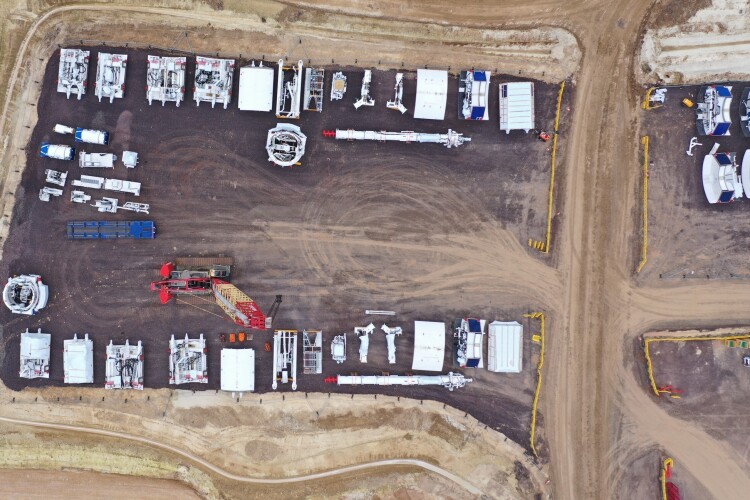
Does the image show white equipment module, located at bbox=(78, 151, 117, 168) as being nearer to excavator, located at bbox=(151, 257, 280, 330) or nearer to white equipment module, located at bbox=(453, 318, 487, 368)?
excavator, located at bbox=(151, 257, 280, 330)

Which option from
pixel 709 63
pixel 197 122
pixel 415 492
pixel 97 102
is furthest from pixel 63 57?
pixel 709 63

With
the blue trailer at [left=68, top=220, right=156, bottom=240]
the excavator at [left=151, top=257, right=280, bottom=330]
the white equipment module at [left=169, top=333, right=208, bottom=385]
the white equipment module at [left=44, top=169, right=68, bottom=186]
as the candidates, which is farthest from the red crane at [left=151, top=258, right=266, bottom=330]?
the white equipment module at [left=44, top=169, right=68, bottom=186]

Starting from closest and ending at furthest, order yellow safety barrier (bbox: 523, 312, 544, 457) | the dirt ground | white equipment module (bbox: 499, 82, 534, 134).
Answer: white equipment module (bbox: 499, 82, 534, 134) → yellow safety barrier (bbox: 523, 312, 544, 457) → the dirt ground

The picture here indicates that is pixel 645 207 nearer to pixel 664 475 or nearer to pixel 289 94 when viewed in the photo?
pixel 664 475

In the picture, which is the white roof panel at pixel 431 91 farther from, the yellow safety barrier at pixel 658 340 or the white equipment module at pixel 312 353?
the yellow safety barrier at pixel 658 340

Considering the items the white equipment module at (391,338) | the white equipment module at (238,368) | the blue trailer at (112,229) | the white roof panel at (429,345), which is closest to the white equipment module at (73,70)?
the blue trailer at (112,229)

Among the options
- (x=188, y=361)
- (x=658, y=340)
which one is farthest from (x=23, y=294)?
(x=658, y=340)

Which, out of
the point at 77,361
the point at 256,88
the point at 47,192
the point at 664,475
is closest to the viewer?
the point at 664,475
